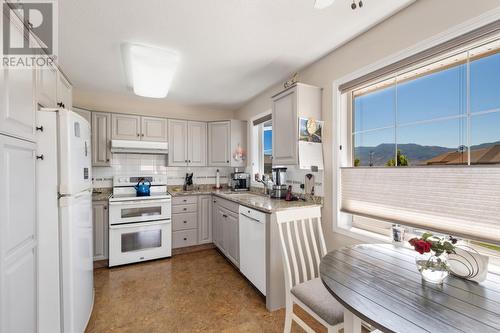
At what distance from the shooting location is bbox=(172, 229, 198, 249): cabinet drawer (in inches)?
134

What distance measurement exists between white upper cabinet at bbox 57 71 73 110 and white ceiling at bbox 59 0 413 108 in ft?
0.88

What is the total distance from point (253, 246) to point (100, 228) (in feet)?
7.26


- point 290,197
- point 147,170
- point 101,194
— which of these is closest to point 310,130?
point 290,197

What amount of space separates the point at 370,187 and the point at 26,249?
245 cm

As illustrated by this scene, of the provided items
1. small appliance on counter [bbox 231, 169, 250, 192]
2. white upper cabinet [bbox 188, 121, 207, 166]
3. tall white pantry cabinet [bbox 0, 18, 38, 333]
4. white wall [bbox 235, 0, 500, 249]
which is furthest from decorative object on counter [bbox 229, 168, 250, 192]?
tall white pantry cabinet [bbox 0, 18, 38, 333]

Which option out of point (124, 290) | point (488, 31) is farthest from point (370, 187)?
point (124, 290)

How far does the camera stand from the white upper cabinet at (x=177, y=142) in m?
3.75

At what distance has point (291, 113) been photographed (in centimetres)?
234

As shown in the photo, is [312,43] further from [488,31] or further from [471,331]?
[471,331]

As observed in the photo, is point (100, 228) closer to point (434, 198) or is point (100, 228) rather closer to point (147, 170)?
point (147, 170)

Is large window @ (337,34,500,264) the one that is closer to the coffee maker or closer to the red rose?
the red rose

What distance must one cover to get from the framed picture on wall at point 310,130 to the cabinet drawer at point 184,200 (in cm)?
217

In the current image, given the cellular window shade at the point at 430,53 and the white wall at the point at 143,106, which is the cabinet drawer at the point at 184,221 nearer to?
the white wall at the point at 143,106

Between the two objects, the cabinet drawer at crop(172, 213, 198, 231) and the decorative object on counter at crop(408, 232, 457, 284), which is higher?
the decorative object on counter at crop(408, 232, 457, 284)
